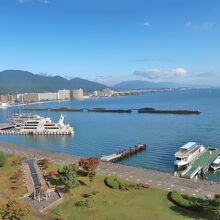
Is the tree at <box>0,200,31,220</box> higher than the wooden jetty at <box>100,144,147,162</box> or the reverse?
higher

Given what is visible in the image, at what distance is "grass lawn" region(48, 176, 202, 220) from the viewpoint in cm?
3209

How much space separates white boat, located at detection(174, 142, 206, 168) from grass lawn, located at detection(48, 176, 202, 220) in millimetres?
19365

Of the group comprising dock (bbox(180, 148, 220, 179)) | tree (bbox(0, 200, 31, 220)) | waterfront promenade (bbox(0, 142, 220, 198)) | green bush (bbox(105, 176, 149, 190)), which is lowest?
dock (bbox(180, 148, 220, 179))

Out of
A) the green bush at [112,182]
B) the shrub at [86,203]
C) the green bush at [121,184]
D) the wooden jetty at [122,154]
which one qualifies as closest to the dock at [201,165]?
the green bush at [121,184]

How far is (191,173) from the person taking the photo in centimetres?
5150

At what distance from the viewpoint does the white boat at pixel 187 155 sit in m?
57.2

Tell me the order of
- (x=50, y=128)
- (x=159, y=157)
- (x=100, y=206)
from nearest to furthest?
1. (x=100, y=206)
2. (x=159, y=157)
3. (x=50, y=128)

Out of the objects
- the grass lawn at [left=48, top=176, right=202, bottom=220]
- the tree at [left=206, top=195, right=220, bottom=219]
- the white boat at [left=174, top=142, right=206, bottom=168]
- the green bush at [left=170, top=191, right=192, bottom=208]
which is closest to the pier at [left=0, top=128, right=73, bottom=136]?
Result: the white boat at [left=174, top=142, right=206, bottom=168]

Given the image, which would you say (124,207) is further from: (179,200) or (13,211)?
(13,211)

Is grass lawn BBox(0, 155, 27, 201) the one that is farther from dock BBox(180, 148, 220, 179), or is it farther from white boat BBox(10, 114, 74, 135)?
white boat BBox(10, 114, 74, 135)

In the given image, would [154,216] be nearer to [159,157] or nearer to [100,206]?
[100,206]

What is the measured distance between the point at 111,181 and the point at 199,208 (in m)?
12.8

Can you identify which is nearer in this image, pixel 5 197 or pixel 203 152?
pixel 5 197

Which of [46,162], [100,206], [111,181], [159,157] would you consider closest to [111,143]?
[159,157]
